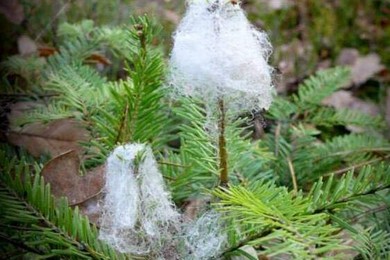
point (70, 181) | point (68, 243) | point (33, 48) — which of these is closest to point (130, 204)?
point (68, 243)

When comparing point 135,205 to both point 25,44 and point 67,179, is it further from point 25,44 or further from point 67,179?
point 25,44

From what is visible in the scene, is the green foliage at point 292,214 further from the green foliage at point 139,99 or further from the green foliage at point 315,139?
the green foliage at point 315,139

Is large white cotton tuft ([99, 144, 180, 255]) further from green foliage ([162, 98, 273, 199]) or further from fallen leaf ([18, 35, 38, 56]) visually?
fallen leaf ([18, 35, 38, 56])

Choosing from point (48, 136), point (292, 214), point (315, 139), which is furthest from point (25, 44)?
point (292, 214)

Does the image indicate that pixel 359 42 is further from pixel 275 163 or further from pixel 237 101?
pixel 237 101

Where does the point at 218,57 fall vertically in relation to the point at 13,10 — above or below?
below

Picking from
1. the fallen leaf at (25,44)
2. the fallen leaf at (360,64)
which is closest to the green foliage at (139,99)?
the fallen leaf at (25,44)
